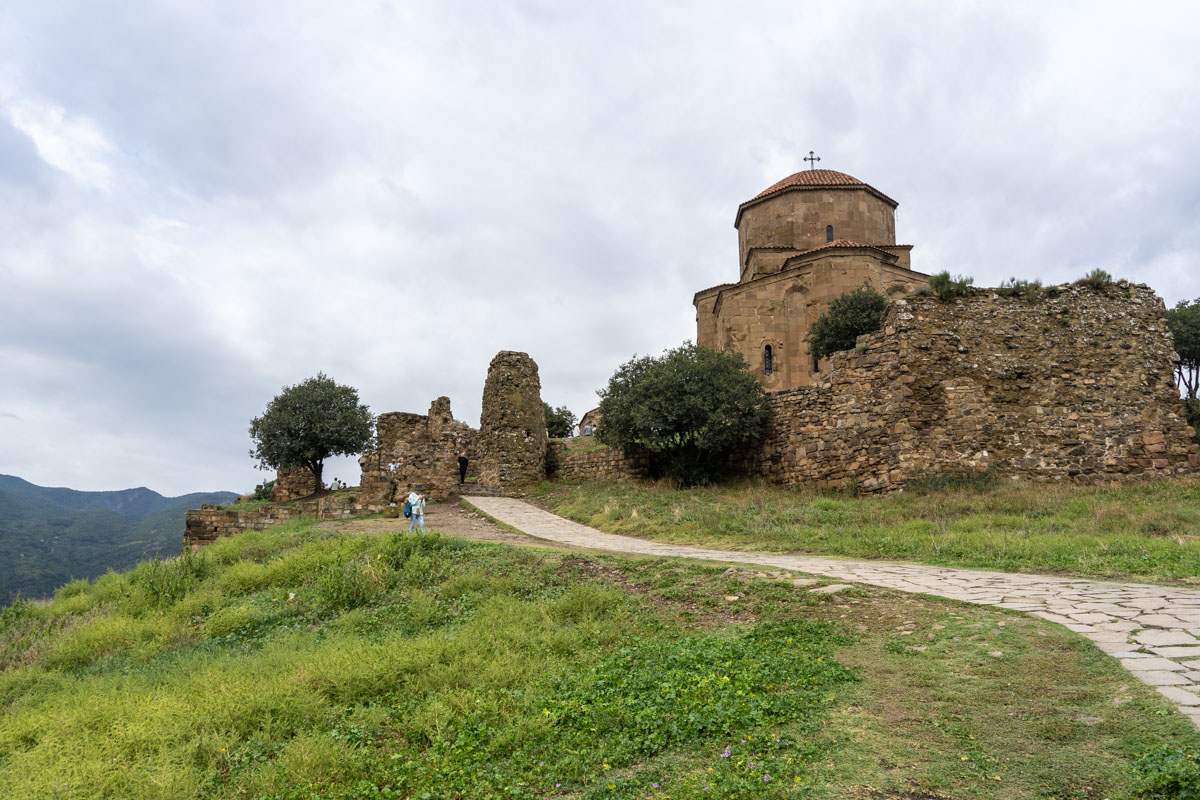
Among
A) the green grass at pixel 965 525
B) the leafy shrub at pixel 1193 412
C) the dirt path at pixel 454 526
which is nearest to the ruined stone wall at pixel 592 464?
→ the green grass at pixel 965 525

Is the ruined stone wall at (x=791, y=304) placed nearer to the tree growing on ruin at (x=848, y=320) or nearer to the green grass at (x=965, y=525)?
the tree growing on ruin at (x=848, y=320)

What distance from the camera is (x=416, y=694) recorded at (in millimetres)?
5273

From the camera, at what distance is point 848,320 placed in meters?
24.6

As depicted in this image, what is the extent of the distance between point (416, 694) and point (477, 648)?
876 millimetres

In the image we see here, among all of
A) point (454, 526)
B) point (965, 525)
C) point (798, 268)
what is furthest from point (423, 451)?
point (965, 525)

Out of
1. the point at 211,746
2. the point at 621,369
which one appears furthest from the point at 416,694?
the point at 621,369

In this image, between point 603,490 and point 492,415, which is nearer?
point 603,490

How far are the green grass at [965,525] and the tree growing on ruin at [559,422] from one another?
24.3 m

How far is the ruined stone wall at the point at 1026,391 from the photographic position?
15.5 meters

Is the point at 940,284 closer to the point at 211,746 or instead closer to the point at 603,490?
the point at 603,490

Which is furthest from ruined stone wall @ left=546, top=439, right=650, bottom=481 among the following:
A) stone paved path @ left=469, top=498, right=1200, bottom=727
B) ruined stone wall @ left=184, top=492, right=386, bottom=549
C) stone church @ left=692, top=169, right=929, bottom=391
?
stone paved path @ left=469, top=498, right=1200, bottom=727

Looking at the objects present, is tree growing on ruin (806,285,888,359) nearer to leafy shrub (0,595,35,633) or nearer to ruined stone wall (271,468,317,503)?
leafy shrub (0,595,35,633)

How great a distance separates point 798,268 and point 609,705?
2606cm

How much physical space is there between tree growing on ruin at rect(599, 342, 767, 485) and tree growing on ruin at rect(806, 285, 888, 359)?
5.46m
